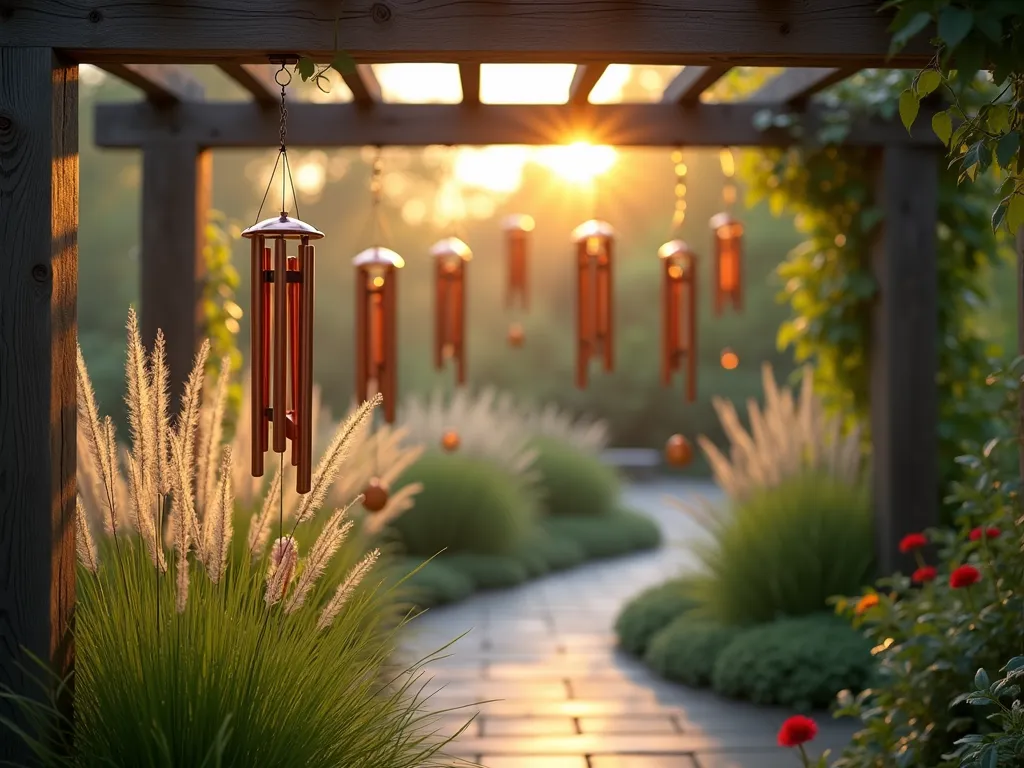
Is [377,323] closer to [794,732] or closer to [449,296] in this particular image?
[449,296]

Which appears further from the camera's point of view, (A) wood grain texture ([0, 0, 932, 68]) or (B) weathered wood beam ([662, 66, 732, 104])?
(B) weathered wood beam ([662, 66, 732, 104])

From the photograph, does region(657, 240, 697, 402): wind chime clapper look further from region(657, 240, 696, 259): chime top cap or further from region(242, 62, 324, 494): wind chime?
region(242, 62, 324, 494): wind chime

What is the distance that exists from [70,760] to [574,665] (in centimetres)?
306

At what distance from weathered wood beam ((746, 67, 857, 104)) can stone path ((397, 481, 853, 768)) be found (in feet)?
7.55

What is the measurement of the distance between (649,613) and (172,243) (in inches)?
106

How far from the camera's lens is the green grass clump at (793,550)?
4953 millimetres

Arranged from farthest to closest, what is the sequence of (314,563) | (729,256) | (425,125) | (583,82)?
1. (729,256)
2. (425,125)
3. (583,82)
4. (314,563)

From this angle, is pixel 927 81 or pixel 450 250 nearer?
pixel 927 81

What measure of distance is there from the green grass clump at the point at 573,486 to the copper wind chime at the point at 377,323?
4470 millimetres

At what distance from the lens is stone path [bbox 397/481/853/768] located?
380 cm

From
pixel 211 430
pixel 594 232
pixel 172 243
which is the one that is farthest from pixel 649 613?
pixel 211 430

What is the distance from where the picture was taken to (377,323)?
4.67m

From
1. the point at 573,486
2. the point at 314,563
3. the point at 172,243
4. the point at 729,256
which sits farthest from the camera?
the point at 573,486

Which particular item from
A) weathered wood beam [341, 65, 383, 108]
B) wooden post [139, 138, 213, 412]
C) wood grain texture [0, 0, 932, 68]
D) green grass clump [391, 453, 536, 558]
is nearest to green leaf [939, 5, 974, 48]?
wood grain texture [0, 0, 932, 68]
